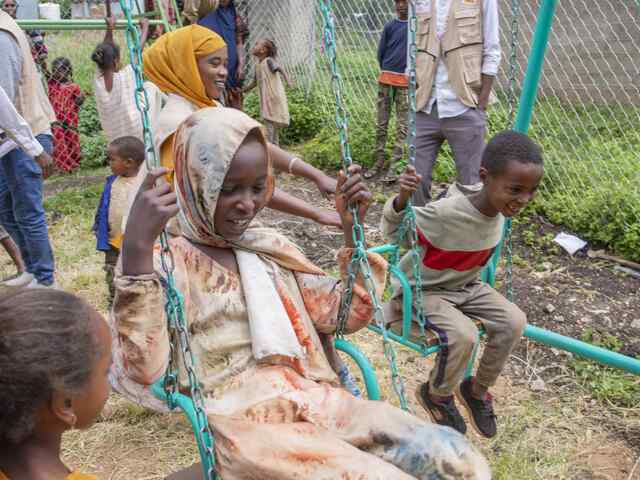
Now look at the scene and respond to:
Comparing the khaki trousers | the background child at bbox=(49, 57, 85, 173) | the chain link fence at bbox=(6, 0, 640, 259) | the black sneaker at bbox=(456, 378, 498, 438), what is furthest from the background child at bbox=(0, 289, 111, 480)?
the background child at bbox=(49, 57, 85, 173)

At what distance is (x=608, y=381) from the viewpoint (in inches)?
142

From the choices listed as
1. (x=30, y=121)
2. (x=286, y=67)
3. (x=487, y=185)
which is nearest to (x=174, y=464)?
(x=487, y=185)

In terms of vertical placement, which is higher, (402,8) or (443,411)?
(402,8)

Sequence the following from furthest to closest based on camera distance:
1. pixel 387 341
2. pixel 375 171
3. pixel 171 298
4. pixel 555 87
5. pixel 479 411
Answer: pixel 555 87, pixel 375 171, pixel 479 411, pixel 387 341, pixel 171 298

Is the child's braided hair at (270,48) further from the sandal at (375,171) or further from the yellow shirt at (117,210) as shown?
the yellow shirt at (117,210)

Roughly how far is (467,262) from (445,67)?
7.13 feet

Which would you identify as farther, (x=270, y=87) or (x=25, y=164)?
(x=270, y=87)

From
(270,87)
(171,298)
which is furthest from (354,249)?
(270,87)

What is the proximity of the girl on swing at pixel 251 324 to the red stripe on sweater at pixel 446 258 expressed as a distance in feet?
2.03

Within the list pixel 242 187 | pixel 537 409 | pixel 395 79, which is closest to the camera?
pixel 242 187

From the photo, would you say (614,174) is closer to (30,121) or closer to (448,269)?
(448,269)

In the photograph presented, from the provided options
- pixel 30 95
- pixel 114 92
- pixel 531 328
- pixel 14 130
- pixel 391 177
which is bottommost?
pixel 391 177

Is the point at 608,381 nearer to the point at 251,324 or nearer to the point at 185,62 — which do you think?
the point at 251,324

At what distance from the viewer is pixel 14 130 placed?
3.75 metres
